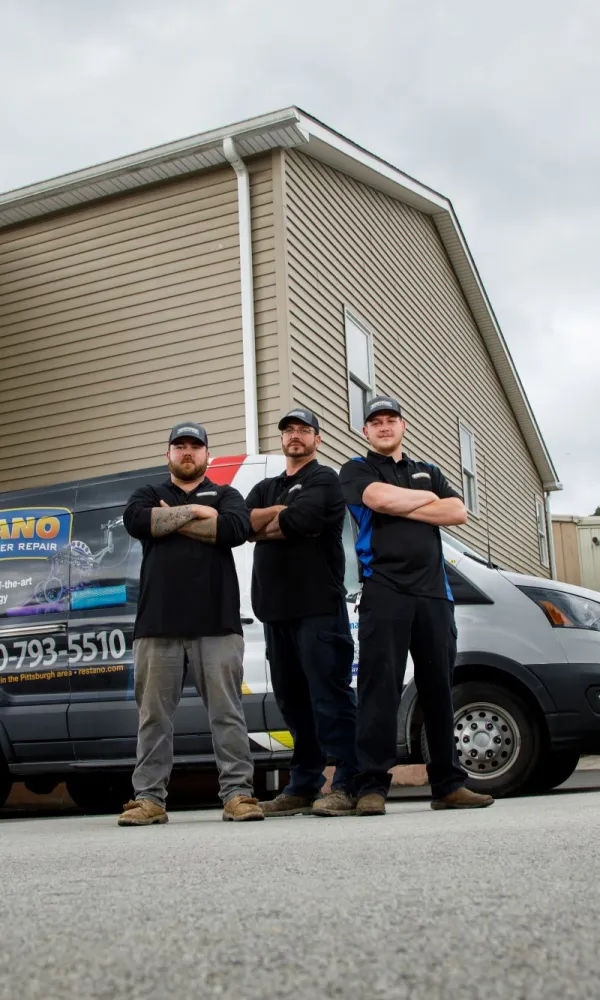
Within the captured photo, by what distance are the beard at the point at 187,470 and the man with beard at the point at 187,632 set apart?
25cm

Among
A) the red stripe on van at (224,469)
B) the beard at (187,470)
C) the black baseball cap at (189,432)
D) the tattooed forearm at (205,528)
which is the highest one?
the red stripe on van at (224,469)

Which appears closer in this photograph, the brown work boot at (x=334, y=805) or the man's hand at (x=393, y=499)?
the brown work boot at (x=334, y=805)

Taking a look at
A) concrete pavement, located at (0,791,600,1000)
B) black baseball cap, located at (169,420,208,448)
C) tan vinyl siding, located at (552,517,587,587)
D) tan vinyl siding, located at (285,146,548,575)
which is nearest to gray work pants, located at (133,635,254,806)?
black baseball cap, located at (169,420,208,448)

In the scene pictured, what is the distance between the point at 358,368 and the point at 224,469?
20.8ft

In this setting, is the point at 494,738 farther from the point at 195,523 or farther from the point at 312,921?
the point at 312,921

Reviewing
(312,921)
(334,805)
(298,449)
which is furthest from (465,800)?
(312,921)

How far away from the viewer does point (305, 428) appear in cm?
549

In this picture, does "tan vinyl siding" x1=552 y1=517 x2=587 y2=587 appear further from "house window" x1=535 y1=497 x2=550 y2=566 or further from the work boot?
the work boot

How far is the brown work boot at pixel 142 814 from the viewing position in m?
4.75

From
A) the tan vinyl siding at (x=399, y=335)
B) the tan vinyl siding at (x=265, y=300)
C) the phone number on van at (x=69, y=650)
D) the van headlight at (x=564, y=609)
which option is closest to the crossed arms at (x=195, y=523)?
the phone number on van at (x=69, y=650)

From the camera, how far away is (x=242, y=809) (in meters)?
4.75

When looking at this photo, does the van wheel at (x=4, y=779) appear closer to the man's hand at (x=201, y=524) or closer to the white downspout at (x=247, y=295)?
the man's hand at (x=201, y=524)

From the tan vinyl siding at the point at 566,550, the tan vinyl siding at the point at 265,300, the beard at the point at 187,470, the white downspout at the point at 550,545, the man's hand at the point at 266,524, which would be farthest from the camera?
the tan vinyl siding at the point at 566,550

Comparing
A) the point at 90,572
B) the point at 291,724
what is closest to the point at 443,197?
the point at 90,572
